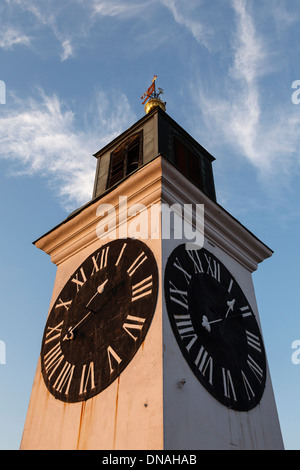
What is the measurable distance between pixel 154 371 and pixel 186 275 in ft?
5.81

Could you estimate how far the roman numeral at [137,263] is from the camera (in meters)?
6.59

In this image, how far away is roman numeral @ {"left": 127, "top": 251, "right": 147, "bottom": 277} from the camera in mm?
6586

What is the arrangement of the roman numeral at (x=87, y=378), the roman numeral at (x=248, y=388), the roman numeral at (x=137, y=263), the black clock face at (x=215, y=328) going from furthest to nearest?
the roman numeral at (x=137, y=263) < the roman numeral at (x=248, y=388) < the roman numeral at (x=87, y=378) < the black clock face at (x=215, y=328)

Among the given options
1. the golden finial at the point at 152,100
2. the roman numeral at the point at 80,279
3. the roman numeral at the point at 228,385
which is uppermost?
the golden finial at the point at 152,100

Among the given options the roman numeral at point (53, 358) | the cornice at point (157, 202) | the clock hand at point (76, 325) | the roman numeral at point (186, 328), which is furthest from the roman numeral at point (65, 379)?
the cornice at point (157, 202)

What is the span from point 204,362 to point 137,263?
1.71 m

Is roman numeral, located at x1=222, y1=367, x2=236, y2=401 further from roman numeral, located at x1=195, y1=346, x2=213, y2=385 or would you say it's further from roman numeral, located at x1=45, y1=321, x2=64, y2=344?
roman numeral, located at x1=45, y1=321, x2=64, y2=344

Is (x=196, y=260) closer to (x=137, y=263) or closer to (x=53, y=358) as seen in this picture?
(x=137, y=263)

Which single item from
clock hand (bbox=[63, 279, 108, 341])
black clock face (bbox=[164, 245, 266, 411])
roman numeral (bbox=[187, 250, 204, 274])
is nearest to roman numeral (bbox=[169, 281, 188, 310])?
black clock face (bbox=[164, 245, 266, 411])

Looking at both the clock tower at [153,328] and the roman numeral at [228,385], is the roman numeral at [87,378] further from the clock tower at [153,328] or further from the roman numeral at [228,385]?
the roman numeral at [228,385]

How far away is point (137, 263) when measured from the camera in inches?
262

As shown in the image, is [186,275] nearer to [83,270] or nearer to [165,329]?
[165,329]

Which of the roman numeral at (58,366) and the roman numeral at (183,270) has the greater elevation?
the roman numeral at (183,270)

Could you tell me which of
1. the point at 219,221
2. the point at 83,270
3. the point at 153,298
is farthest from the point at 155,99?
the point at 153,298
